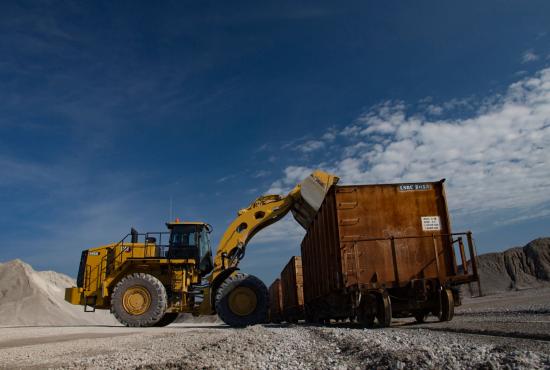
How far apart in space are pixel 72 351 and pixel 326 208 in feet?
20.8

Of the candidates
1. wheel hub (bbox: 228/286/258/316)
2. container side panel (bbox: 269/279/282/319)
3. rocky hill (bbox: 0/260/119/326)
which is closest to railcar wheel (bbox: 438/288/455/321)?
wheel hub (bbox: 228/286/258/316)

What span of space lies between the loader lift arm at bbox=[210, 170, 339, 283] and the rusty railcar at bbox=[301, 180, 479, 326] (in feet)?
11.2

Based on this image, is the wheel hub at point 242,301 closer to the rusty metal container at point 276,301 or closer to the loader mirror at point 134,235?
the loader mirror at point 134,235

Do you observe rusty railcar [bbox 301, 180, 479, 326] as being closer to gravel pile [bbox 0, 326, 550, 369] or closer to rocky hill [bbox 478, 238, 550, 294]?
gravel pile [bbox 0, 326, 550, 369]

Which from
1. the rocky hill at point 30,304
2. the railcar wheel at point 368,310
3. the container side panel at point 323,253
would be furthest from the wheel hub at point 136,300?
the rocky hill at point 30,304

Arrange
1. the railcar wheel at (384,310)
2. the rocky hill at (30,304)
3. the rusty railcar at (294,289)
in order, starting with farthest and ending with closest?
1. the rocky hill at (30,304)
2. the rusty railcar at (294,289)
3. the railcar wheel at (384,310)

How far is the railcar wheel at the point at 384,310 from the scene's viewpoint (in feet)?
27.7

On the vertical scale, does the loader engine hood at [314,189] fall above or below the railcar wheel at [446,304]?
above

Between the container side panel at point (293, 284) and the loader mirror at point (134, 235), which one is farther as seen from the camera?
the container side panel at point (293, 284)

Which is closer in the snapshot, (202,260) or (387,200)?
(387,200)

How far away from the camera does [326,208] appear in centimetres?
1080

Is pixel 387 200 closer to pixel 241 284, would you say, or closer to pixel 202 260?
pixel 241 284

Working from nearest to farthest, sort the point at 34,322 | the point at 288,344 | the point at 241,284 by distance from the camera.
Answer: the point at 288,344 → the point at 241,284 → the point at 34,322

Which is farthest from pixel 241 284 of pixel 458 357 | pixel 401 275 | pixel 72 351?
pixel 458 357
